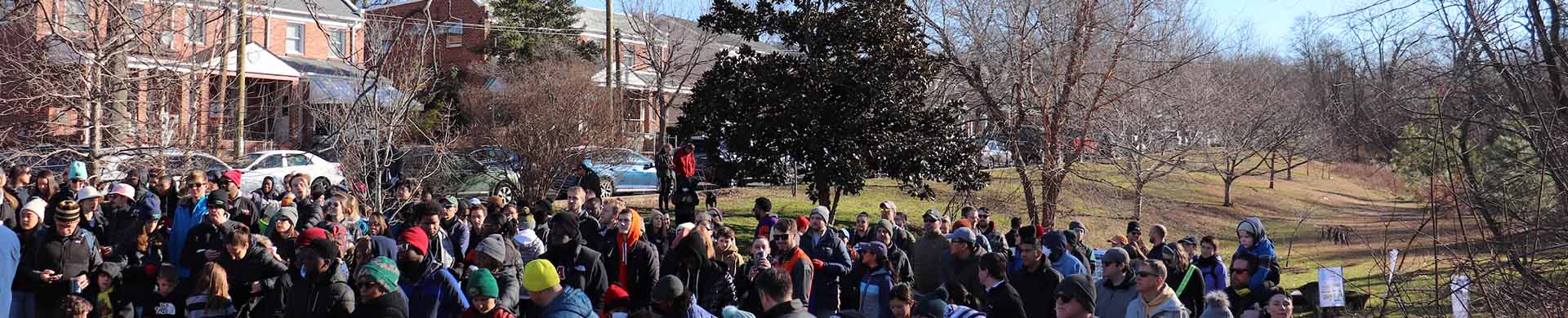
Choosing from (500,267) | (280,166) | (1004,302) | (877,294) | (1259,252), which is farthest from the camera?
(280,166)

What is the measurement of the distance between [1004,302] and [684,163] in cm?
1055

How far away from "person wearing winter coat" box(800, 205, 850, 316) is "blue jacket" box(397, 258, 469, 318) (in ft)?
9.33

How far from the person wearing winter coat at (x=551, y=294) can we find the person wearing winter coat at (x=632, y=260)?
9.00 ft

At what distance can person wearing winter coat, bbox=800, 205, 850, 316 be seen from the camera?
30.0 ft

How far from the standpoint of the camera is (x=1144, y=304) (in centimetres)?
710

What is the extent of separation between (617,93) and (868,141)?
1132 centimetres

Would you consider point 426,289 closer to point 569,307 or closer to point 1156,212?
point 569,307

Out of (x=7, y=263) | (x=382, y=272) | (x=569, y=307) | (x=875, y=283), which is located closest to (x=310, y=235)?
(x=7, y=263)

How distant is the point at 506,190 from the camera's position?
1938cm

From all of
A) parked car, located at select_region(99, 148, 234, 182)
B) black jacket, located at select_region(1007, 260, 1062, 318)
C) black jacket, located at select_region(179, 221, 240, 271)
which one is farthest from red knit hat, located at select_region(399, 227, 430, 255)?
parked car, located at select_region(99, 148, 234, 182)

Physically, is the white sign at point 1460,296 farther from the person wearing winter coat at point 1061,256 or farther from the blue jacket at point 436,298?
the blue jacket at point 436,298

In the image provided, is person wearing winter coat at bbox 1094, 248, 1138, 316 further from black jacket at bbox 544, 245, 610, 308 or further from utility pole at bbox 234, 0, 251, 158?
utility pole at bbox 234, 0, 251, 158

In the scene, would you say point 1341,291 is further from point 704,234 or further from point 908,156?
point 908,156

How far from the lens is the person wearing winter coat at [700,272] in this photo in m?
8.96
